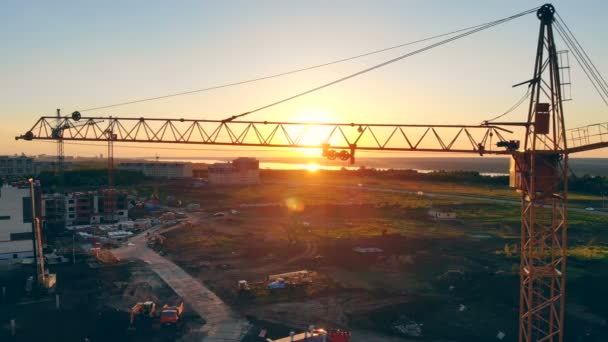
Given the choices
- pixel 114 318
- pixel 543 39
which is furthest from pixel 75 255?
pixel 543 39

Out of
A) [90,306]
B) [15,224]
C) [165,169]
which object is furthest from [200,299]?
[165,169]

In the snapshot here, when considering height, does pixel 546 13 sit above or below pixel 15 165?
above

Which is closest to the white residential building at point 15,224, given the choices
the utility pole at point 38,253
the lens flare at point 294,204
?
the utility pole at point 38,253

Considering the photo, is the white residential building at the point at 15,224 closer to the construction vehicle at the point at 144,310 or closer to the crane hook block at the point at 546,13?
the construction vehicle at the point at 144,310

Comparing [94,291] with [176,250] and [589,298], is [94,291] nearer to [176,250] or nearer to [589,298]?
[176,250]

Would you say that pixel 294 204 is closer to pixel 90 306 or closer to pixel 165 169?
pixel 90 306

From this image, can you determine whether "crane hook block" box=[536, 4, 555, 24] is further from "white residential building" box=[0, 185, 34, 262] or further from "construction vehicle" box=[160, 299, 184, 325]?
"white residential building" box=[0, 185, 34, 262]
